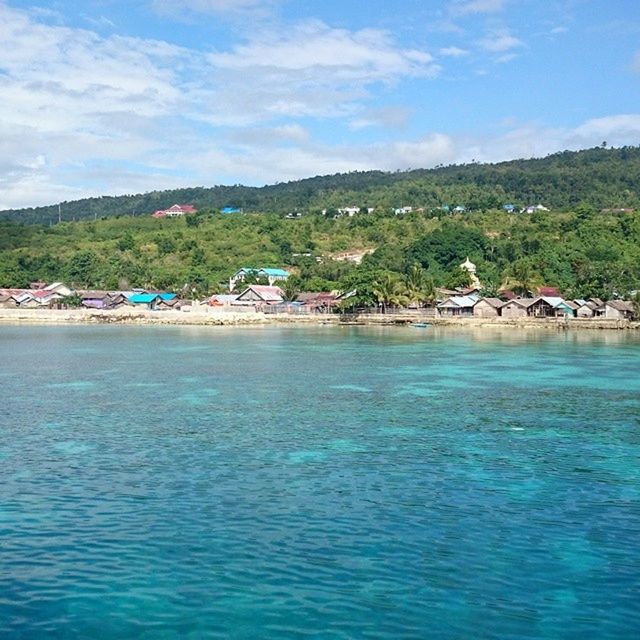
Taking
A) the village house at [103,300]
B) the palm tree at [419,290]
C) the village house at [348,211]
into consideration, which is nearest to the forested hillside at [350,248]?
the palm tree at [419,290]

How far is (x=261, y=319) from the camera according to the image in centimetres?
7706

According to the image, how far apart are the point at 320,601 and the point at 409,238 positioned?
3935 inches

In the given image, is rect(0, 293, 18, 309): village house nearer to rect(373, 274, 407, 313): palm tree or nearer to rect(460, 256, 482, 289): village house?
rect(373, 274, 407, 313): palm tree

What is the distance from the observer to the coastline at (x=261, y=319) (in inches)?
2699

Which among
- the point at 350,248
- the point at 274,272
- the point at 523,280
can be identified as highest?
the point at 350,248

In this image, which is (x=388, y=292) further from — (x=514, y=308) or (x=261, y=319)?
(x=261, y=319)

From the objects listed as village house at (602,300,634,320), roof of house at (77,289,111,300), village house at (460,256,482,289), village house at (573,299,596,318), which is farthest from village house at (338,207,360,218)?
village house at (602,300,634,320)

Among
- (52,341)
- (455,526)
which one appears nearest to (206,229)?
(52,341)

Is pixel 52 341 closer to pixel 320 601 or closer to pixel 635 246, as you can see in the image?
pixel 320 601

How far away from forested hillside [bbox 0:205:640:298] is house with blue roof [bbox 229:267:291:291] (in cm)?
179

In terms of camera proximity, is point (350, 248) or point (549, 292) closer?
point (549, 292)

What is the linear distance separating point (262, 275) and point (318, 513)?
265 feet

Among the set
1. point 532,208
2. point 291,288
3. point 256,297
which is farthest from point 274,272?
point 532,208

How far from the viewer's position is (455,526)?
469 inches
